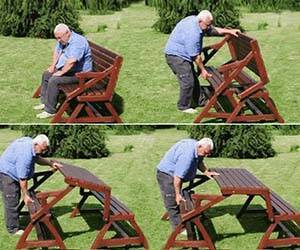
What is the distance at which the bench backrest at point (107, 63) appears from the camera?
28.9 ft

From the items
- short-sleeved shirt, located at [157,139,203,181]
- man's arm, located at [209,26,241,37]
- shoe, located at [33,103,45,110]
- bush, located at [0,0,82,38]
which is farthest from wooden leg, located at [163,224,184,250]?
bush, located at [0,0,82,38]

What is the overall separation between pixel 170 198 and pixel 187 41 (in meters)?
1.96

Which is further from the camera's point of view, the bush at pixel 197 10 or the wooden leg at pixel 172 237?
the bush at pixel 197 10

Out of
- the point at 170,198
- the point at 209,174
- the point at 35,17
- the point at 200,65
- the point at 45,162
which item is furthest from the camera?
the point at 35,17

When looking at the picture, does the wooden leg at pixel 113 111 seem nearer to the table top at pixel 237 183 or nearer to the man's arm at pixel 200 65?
the man's arm at pixel 200 65

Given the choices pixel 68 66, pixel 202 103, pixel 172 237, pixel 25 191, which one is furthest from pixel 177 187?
pixel 68 66

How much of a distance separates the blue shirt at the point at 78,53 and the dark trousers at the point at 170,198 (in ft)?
5.70

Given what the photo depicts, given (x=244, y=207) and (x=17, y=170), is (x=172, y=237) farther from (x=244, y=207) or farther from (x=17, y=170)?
(x=17, y=170)

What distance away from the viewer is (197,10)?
1295cm

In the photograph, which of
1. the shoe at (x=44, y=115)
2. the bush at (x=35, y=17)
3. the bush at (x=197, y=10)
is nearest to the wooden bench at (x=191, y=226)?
the shoe at (x=44, y=115)

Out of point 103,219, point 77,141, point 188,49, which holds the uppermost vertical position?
point 188,49

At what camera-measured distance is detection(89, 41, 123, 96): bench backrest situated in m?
8.80

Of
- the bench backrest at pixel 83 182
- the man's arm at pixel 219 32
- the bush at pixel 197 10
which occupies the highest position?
the man's arm at pixel 219 32

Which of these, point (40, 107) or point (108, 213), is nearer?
point (108, 213)
